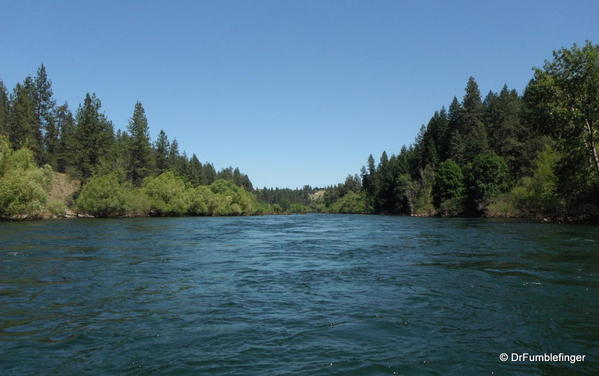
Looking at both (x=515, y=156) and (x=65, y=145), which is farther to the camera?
(x=65, y=145)

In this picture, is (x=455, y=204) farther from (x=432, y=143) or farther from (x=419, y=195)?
(x=432, y=143)

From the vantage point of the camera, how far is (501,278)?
50.3 feet

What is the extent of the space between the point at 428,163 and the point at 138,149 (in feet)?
302

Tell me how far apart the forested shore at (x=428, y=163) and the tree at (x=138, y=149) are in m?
0.29

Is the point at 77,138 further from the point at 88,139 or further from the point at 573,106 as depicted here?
the point at 573,106

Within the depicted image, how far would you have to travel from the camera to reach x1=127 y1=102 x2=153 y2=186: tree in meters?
115

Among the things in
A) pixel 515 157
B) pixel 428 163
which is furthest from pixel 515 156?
pixel 428 163

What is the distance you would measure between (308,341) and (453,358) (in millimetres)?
2835

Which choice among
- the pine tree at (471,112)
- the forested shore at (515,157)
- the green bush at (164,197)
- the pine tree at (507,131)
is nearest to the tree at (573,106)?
the forested shore at (515,157)

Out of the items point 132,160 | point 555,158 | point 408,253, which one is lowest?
point 408,253

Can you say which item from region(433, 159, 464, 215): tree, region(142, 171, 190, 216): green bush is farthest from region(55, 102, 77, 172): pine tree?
region(433, 159, 464, 215): tree

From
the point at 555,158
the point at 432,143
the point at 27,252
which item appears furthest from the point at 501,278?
the point at 432,143

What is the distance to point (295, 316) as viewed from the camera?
10469 mm

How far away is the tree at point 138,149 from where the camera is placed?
114725 mm
